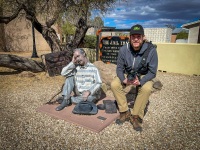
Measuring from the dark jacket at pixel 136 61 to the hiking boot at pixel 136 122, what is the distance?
0.70 metres

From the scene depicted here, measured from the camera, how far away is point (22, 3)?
7.02 m

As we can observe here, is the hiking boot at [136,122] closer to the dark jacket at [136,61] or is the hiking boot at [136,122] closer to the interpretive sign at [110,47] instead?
the dark jacket at [136,61]

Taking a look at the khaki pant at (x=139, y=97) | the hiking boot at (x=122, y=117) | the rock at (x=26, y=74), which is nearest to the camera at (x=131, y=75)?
the khaki pant at (x=139, y=97)

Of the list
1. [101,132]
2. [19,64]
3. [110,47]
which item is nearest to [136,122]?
[101,132]

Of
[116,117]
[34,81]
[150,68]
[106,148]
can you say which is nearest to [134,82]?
[150,68]

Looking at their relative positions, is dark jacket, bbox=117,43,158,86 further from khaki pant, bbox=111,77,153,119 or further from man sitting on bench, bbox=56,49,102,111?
man sitting on bench, bbox=56,49,102,111

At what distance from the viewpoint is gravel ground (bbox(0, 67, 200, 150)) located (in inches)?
119

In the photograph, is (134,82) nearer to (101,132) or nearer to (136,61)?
(136,61)

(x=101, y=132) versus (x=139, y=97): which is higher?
(x=139, y=97)

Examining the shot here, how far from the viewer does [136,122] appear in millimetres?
3545

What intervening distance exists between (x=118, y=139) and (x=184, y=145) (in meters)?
1.13

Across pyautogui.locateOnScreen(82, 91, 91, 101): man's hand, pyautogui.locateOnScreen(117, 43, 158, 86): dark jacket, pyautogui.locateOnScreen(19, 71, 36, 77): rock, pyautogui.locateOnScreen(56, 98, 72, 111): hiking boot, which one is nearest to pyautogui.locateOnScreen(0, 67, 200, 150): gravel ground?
pyautogui.locateOnScreen(56, 98, 72, 111): hiking boot

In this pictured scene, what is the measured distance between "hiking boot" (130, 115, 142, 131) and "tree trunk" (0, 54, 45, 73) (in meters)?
5.54

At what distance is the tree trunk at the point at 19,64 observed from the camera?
287 inches
